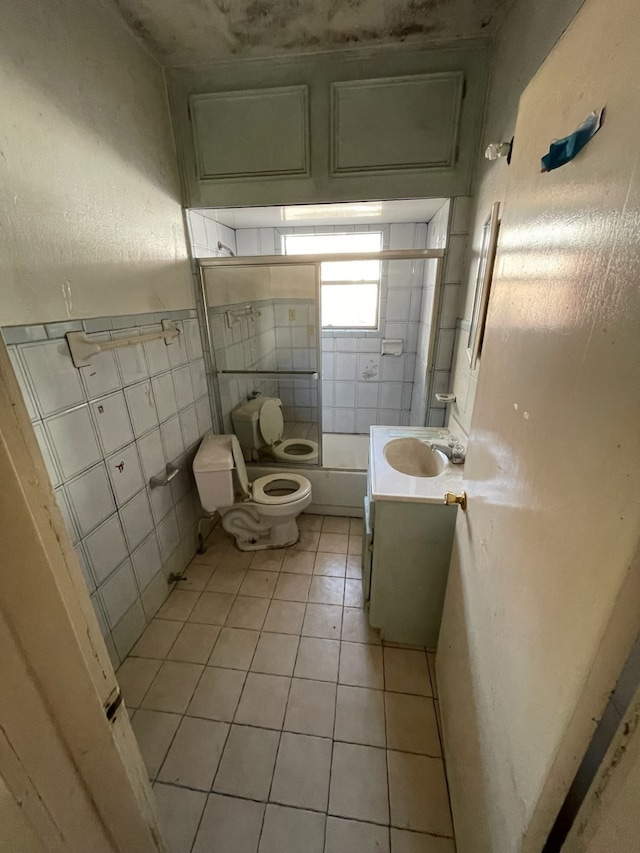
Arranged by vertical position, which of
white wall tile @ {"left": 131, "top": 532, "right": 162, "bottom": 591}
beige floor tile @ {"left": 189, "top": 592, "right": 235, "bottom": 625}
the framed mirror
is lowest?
beige floor tile @ {"left": 189, "top": 592, "right": 235, "bottom": 625}

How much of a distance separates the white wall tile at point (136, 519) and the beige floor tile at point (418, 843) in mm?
1399

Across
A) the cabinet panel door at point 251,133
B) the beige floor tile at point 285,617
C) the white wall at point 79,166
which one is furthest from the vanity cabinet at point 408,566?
the cabinet panel door at point 251,133

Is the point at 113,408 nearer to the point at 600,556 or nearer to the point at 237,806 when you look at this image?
the point at 237,806

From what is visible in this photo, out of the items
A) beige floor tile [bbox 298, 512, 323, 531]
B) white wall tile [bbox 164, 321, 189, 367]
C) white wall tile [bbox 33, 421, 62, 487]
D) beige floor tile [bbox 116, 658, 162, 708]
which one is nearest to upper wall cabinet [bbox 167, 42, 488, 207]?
white wall tile [bbox 164, 321, 189, 367]

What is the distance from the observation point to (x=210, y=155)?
177 cm

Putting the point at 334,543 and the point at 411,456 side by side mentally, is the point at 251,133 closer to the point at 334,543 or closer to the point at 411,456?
the point at 411,456

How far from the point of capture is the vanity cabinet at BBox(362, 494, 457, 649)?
1311 mm

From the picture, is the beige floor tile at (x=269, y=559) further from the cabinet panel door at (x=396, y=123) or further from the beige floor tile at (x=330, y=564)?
the cabinet panel door at (x=396, y=123)

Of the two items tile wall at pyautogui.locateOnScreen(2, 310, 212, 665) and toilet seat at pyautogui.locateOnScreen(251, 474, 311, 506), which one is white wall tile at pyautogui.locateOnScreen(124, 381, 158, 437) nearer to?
tile wall at pyautogui.locateOnScreen(2, 310, 212, 665)

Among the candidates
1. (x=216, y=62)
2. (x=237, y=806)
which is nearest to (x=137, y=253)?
(x=216, y=62)

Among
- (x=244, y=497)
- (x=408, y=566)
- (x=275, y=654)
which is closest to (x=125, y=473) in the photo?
(x=244, y=497)

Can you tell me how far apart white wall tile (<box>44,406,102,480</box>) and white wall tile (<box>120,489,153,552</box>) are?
1.00 feet

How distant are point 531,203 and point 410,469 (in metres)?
1.33

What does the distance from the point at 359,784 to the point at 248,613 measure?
816 mm
